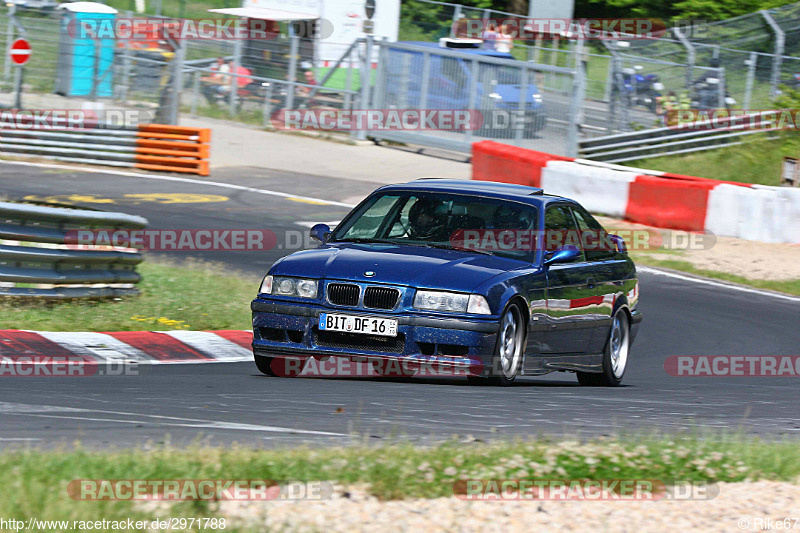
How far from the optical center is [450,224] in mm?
8328

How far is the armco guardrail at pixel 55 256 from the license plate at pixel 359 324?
10.2 feet

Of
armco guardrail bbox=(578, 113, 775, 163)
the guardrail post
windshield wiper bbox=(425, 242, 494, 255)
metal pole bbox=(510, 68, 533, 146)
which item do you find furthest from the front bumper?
the guardrail post

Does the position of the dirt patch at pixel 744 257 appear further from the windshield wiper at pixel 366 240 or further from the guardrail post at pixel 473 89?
the windshield wiper at pixel 366 240

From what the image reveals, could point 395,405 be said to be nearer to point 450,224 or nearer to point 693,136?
point 450,224

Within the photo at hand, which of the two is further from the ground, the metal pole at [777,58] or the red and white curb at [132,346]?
the metal pole at [777,58]

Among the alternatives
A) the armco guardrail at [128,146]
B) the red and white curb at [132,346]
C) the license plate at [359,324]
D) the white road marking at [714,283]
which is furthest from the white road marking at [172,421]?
the armco guardrail at [128,146]

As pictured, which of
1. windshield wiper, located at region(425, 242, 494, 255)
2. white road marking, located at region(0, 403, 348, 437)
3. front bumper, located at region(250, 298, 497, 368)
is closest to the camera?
white road marking, located at region(0, 403, 348, 437)

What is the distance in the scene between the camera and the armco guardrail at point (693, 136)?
74.5 ft

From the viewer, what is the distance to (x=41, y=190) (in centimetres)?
1853

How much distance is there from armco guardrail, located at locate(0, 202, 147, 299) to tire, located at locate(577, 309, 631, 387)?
400 centimetres

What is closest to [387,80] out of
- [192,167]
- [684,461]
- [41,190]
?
[192,167]

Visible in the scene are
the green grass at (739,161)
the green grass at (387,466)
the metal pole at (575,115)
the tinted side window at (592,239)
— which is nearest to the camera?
the green grass at (387,466)

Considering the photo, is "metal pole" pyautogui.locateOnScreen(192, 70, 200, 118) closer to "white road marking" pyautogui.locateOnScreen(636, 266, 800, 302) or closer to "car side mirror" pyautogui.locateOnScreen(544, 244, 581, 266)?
"white road marking" pyautogui.locateOnScreen(636, 266, 800, 302)

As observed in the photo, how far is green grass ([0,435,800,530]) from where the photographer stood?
159 inches
